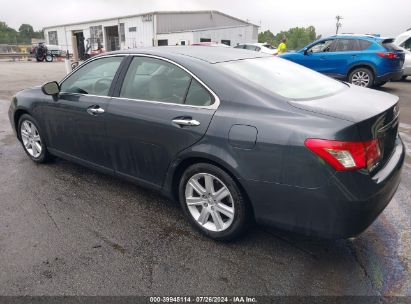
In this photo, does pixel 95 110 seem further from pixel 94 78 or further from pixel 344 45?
pixel 344 45

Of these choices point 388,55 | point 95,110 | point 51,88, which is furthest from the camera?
point 388,55

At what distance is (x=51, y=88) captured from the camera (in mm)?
3875

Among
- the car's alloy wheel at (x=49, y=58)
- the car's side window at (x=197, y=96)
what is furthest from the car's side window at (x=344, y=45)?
the car's alloy wheel at (x=49, y=58)

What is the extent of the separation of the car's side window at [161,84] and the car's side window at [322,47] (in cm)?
895

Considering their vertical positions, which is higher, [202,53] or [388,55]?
[202,53]

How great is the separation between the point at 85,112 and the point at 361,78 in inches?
354

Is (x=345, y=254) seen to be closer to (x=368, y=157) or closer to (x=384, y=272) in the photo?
(x=384, y=272)

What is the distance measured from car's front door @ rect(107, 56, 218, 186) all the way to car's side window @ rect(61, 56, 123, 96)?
25cm

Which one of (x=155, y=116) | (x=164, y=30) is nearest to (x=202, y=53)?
(x=155, y=116)

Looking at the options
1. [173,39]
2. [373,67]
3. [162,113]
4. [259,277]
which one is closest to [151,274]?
[259,277]

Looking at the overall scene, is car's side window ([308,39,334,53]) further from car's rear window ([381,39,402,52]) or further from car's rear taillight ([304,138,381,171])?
car's rear taillight ([304,138,381,171])

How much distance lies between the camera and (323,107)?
2.44m

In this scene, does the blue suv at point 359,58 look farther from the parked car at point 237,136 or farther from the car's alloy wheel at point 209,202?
the car's alloy wheel at point 209,202

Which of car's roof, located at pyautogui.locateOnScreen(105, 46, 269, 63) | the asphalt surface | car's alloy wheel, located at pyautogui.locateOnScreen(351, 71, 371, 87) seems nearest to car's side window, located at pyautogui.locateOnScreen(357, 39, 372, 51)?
car's alloy wheel, located at pyautogui.locateOnScreen(351, 71, 371, 87)
